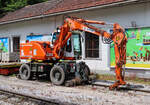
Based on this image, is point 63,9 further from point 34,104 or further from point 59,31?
point 34,104

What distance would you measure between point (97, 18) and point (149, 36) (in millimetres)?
3970

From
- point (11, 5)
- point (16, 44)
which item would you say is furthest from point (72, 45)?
point (11, 5)

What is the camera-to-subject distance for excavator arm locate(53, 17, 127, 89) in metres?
7.88

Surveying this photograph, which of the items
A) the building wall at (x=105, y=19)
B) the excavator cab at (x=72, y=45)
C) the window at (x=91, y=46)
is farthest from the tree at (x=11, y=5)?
the excavator cab at (x=72, y=45)

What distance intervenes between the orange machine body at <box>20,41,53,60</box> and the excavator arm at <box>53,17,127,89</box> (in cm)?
44

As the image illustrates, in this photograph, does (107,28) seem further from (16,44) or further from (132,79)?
(16,44)

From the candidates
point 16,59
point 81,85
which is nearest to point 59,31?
point 81,85

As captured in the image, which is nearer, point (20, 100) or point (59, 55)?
point (20, 100)

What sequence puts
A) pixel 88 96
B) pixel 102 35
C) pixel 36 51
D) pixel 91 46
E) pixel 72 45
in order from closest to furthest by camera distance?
pixel 88 96 < pixel 102 35 < pixel 36 51 < pixel 72 45 < pixel 91 46

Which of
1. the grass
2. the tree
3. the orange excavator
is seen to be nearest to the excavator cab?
the orange excavator

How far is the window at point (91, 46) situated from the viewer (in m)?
14.1

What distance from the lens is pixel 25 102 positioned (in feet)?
21.8

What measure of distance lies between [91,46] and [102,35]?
234 inches

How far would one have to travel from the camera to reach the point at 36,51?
1034 centimetres
